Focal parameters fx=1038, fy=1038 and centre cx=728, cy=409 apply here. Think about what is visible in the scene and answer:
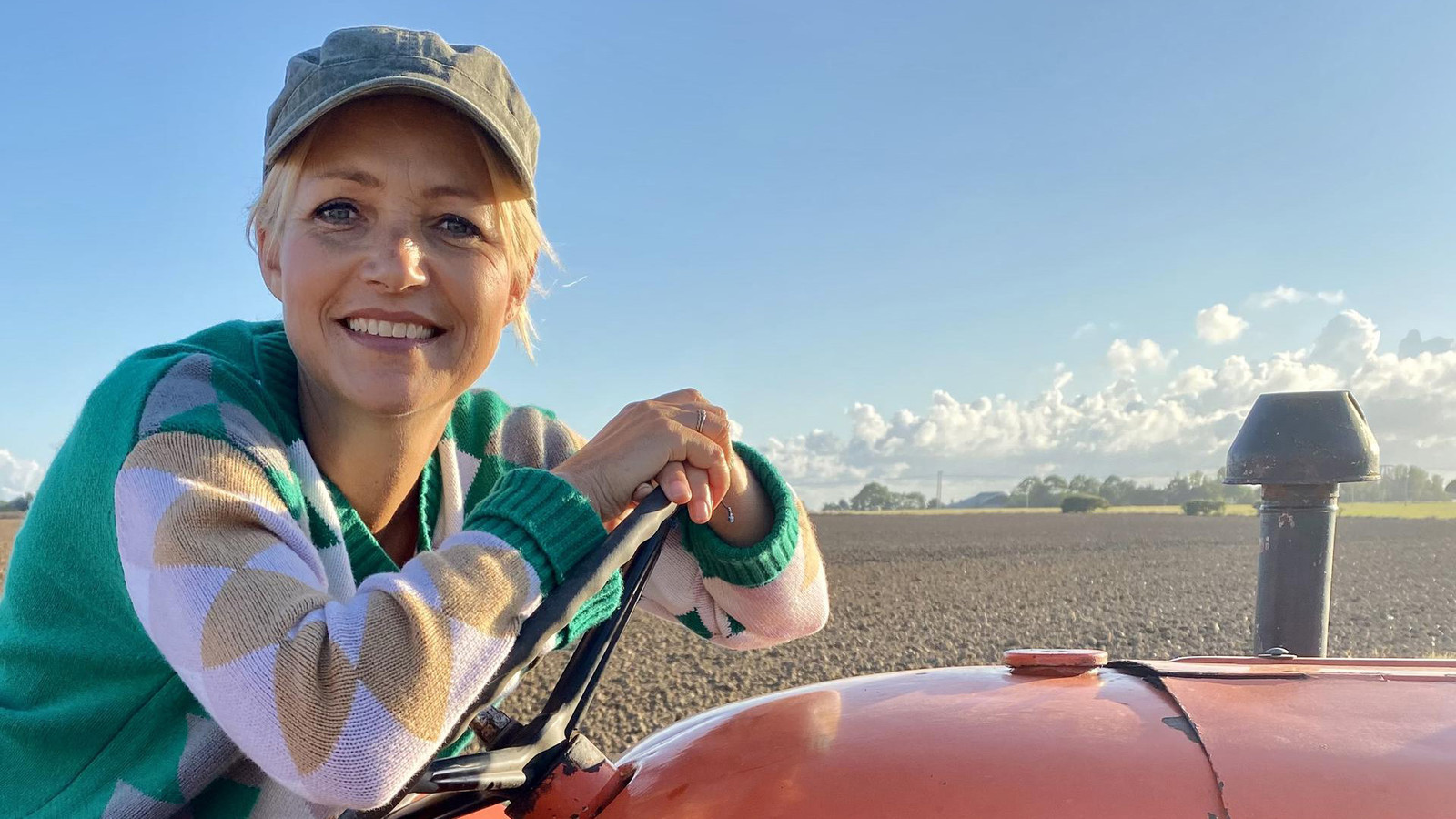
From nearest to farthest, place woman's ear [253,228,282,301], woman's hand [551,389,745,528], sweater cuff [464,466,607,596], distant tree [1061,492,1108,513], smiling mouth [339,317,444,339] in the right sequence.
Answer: sweater cuff [464,466,607,596] → woman's hand [551,389,745,528] → smiling mouth [339,317,444,339] → woman's ear [253,228,282,301] → distant tree [1061,492,1108,513]

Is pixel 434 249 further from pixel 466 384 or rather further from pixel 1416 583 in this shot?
pixel 1416 583

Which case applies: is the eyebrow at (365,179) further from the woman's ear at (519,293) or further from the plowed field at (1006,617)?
the plowed field at (1006,617)

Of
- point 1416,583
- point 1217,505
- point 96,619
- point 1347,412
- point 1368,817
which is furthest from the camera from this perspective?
point 1217,505

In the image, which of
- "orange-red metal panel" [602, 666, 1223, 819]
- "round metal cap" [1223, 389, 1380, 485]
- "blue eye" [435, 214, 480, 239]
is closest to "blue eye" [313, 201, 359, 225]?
"blue eye" [435, 214, 480, 239]

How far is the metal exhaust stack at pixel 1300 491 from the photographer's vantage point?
6.01 feet

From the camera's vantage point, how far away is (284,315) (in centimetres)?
129

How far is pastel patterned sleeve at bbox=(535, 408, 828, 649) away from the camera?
54.7 inches

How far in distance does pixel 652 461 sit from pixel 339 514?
1.39ft

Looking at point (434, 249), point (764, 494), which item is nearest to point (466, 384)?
point (434, 249)

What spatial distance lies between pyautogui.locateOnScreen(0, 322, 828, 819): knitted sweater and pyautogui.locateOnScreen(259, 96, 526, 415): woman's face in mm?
115

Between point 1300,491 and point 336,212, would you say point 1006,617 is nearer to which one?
point 1300,491

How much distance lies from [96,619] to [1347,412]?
198 cm

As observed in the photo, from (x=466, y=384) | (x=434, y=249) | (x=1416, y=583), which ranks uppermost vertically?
(x=434, y=249)

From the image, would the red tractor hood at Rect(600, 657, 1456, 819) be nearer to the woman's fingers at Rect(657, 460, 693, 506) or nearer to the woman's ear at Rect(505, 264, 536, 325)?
the woman's fingers at Rect(657, 460, 693, 506)
